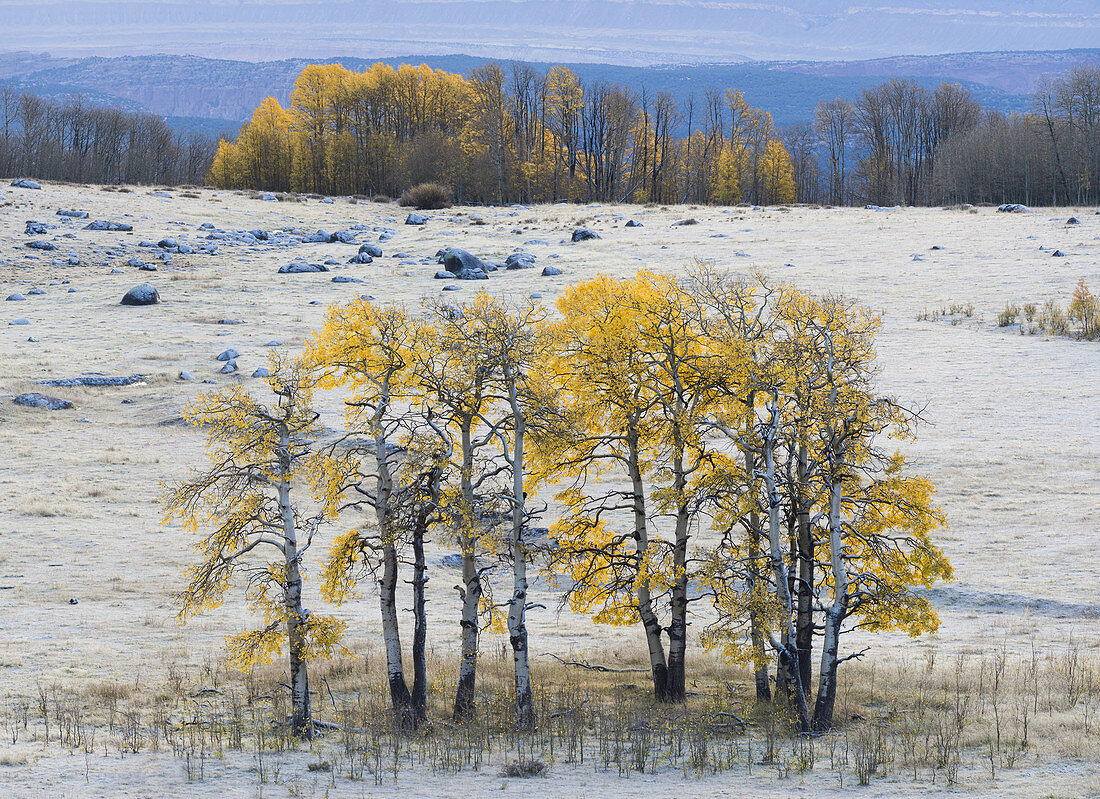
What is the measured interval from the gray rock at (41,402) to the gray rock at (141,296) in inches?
591

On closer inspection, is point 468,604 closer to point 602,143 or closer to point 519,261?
point 519,261

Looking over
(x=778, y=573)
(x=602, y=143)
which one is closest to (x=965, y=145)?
(x=602, y=143)

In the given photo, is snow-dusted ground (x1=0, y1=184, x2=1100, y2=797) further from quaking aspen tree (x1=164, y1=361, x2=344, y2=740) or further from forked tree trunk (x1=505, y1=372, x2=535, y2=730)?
forked tree trunk (x1=505, y1=372, x2=535, y2=730)

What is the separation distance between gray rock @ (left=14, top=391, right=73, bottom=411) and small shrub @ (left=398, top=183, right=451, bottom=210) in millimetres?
64099

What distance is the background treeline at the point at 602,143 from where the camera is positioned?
337 feet

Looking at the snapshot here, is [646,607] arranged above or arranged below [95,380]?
below

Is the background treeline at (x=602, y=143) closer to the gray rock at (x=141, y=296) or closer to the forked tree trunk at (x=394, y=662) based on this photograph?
the gray rock at (x=141, y=296)

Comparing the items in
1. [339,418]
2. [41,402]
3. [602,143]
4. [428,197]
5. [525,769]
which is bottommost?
[525,769]

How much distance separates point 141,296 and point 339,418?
72.5 feet

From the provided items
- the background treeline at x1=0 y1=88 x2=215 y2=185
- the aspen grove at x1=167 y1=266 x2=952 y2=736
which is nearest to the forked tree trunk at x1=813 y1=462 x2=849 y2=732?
the aspen grove at x1=167 y1=266 x2=952 y2=736

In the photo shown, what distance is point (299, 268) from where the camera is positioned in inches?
2238

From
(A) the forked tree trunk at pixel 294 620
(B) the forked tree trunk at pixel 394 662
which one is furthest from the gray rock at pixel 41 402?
(B) the forked tree trunk at pixel 394 662

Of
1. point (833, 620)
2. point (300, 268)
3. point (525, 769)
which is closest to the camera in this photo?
point (525, 769)

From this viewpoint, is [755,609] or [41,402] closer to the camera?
[755,609]
